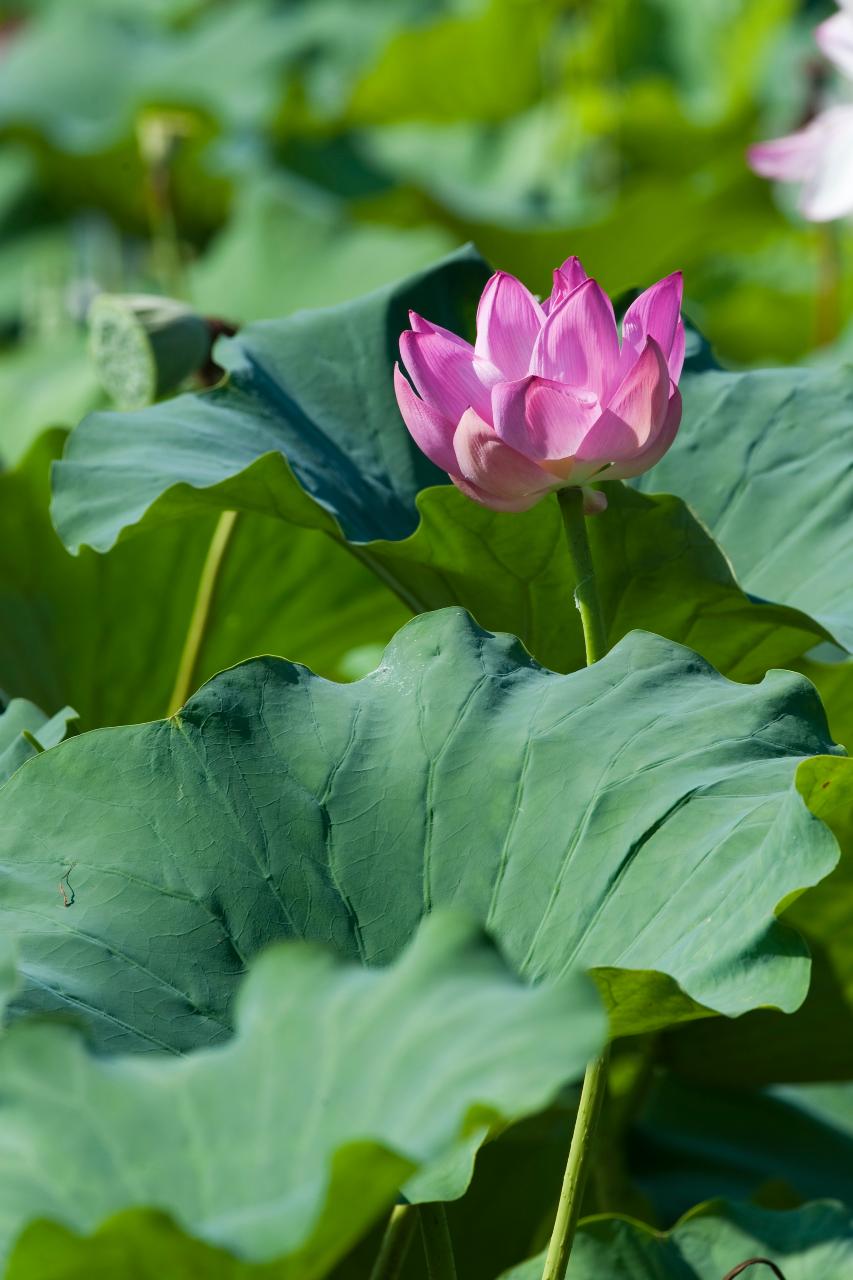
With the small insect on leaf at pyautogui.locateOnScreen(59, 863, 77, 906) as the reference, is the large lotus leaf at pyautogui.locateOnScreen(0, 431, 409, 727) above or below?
below

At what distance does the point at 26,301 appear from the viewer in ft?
9.50

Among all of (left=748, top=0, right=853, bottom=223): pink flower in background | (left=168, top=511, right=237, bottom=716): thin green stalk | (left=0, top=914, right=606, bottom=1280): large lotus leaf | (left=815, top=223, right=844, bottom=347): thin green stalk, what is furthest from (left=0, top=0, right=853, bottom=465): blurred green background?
(left=0, top=914, right=606, bottom=1280): large lotus leaf

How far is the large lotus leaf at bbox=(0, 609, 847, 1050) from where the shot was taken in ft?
2.33

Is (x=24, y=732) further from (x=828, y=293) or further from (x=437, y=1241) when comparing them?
(x=828, y=293)

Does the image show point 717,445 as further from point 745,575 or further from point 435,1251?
point 435,1251

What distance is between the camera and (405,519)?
1054 millimetres

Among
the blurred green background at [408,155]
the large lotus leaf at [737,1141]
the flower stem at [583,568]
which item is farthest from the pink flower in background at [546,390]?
the blurred green background at [408,155]

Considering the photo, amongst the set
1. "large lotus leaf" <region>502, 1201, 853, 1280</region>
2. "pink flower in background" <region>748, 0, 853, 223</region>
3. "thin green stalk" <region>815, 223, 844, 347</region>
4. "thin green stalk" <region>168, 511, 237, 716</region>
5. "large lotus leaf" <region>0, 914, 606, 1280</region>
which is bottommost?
"thin green stalk" <region>815, 223, 844, 347</region>

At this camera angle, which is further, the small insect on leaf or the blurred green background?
the blurred green background

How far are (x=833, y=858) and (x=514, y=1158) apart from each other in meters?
0.56

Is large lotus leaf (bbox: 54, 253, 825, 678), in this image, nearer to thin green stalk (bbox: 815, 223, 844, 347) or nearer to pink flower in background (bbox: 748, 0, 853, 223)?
pink flower in background (bbox: 748, 0, 853, 223)

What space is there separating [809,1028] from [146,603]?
0.60 m

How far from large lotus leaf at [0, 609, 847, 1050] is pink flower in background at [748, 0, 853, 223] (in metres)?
0.58

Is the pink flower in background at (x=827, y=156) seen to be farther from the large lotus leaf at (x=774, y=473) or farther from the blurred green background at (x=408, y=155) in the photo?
the blurred green background at (x=408, y=155)
